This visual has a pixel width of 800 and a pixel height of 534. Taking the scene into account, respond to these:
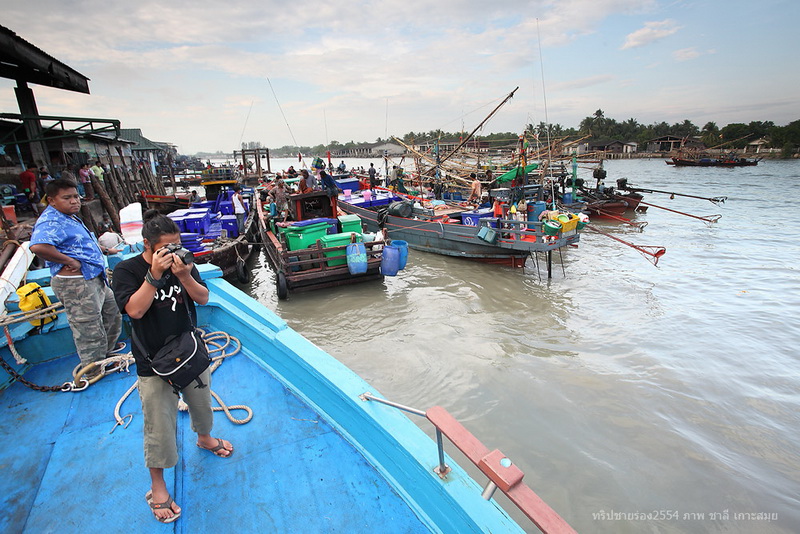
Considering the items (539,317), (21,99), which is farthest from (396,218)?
(21,99)

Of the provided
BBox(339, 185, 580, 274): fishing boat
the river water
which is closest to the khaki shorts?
the river water

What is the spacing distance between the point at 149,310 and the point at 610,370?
20.9 ft

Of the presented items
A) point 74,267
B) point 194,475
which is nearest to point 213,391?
point 194,475

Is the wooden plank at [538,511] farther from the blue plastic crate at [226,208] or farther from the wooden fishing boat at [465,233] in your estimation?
the blue plastic crate at [226,208]

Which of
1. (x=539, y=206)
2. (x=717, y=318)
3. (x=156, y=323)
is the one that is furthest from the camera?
(x=539, y=206)

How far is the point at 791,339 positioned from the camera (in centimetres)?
673

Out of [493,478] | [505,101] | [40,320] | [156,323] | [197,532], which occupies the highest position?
[505,101]

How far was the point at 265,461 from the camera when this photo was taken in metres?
2.45

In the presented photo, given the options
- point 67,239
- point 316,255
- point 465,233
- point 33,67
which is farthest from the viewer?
point 465,233

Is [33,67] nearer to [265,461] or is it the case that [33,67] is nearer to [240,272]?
[240,272]

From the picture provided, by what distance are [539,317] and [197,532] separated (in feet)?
23.7

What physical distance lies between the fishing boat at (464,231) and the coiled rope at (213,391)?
7907 millimetres

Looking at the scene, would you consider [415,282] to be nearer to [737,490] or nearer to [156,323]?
[737,490]

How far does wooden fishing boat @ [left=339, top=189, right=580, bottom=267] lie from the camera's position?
970cm
